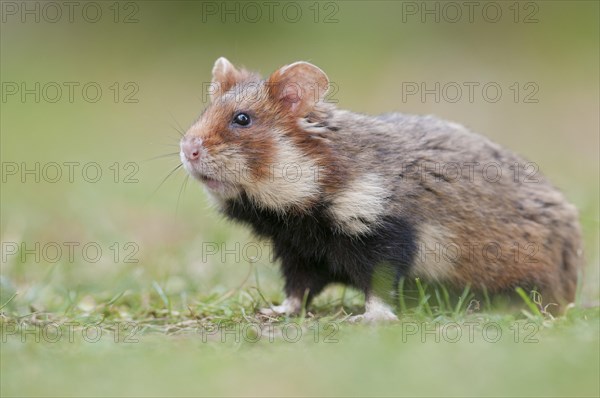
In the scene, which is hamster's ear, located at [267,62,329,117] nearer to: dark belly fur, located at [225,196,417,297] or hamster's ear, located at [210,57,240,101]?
hamster's ear, located at [210,57,240,101]

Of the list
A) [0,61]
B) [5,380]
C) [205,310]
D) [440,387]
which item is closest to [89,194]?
[205,310]

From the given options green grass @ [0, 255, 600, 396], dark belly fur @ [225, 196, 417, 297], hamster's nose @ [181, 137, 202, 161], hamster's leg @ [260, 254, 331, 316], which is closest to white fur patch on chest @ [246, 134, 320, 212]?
dark belly fur @ [225, 196, 417, 297]

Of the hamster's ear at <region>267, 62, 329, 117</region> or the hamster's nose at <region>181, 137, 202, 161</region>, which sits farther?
the hamster's ear at <region>267, 62, 329, 117</region>

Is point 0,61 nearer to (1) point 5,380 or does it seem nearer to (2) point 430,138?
(2) point 430,138

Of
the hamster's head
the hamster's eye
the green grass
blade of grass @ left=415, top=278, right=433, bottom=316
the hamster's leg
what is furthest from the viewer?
the hamster's leg

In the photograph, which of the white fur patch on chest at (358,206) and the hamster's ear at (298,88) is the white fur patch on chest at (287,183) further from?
the hamster's ear at (298,88)

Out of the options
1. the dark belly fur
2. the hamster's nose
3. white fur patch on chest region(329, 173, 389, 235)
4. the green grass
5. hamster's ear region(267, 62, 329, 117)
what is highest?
hamster's ear region(267, 62, 329, 117)
